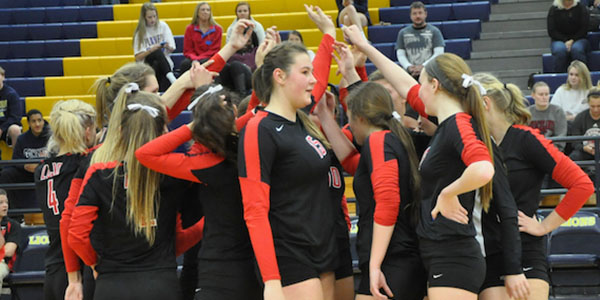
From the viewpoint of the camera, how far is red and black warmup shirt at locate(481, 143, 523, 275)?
121 inches

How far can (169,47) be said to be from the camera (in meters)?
9.39

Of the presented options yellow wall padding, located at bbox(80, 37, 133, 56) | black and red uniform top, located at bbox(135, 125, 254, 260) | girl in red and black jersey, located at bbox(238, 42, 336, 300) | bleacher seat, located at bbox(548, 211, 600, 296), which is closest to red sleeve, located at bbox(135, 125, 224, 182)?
black and red uniform top, located at bbox(135, 125, 254, 260)

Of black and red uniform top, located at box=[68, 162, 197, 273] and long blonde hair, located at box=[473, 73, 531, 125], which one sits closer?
black and red uniform top, located at box=[68, 162, 197, 273]

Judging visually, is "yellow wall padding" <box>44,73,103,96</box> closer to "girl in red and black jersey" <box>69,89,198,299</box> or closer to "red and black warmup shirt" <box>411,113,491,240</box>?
"girl in red and black jersey" <box>69,89,198,299</box>

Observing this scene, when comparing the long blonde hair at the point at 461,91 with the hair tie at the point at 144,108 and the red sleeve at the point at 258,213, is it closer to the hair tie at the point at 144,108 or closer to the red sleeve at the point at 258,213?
the red sleeve at the point at 258,213

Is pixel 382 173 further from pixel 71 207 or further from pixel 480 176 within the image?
A: pixel 71 207

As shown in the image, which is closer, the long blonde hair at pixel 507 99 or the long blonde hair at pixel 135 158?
the long blonde hair at pixel 135 158


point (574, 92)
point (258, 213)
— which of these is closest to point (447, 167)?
point (258, 213)

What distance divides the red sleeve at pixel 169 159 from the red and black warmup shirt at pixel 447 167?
2.83 ft

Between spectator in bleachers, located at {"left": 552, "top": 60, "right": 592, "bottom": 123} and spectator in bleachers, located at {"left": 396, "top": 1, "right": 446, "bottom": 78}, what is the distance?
1500 mm

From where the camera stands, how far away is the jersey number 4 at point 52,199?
147 inches

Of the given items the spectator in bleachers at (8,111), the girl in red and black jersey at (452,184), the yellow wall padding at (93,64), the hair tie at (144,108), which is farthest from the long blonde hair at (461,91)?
the yellow wall padding at (93,64)

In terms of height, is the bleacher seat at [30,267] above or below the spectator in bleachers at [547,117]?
below

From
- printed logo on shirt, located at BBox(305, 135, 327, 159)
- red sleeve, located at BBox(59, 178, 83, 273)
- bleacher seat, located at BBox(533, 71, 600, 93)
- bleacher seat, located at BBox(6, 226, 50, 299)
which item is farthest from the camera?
bleacher seat, located at BBox(533, 71, 600, 93)
